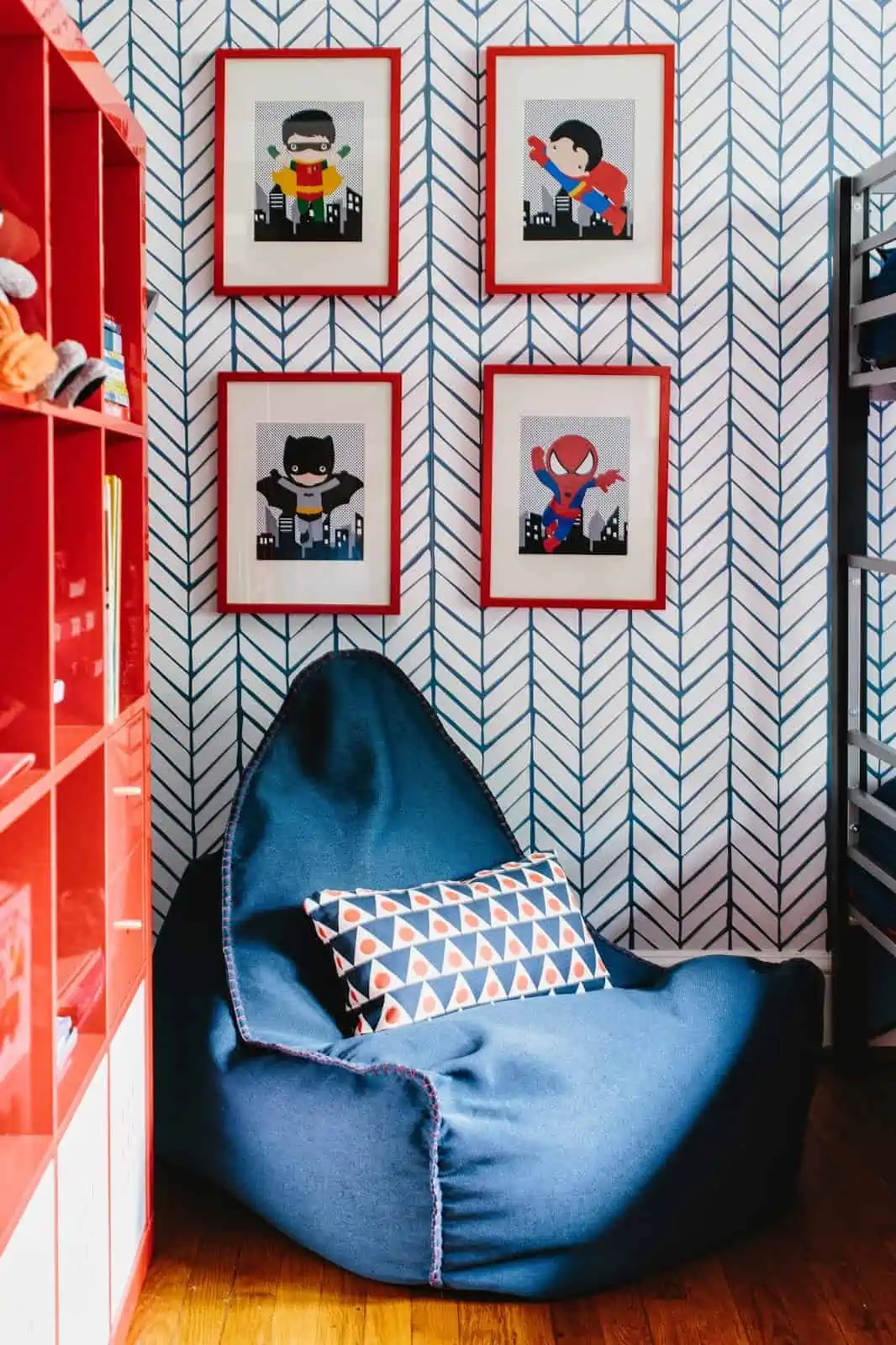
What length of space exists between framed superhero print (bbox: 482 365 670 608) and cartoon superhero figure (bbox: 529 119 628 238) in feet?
1.11

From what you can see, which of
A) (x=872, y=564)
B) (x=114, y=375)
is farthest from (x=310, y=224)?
(x=872, y=564)

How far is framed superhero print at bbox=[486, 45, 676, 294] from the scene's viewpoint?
2697 mm

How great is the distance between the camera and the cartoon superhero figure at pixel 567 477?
2.76 metres

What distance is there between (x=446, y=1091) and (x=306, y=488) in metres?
1.34

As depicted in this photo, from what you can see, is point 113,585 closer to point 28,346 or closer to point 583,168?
point 28,346

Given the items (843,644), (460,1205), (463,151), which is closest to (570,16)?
(463,151)

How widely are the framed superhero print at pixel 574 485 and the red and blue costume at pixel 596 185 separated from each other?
13.4 inches

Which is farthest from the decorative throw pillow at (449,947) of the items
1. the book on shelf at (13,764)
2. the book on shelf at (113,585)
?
the book on shelf at (13,764)

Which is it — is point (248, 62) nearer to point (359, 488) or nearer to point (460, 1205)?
point (359, 488)

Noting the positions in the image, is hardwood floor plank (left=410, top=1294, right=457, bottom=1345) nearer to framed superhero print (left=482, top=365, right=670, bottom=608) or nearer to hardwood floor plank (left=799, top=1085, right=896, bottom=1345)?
hardwood floor plank (left=799, top=1085, right=896, bottom=1345)

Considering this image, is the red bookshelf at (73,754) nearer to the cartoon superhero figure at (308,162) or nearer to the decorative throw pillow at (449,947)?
the decorative throw pillow at (449,947)

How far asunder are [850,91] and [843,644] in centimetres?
117

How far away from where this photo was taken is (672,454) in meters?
2.79

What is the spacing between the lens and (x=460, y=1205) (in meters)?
1.91
